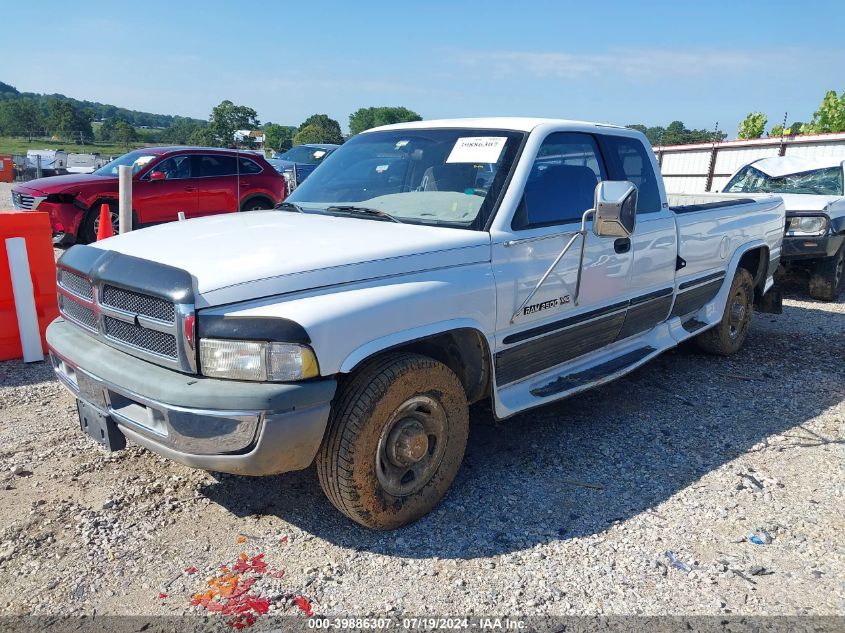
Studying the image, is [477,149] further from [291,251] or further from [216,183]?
[216,183]

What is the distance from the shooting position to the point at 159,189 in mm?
10695

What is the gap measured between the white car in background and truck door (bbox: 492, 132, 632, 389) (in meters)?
5.03

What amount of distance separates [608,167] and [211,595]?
3391mm

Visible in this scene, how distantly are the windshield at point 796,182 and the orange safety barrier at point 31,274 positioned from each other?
8.78 meters

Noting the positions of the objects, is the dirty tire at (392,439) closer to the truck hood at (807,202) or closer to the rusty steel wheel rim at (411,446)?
the rusty steel wheel rim at (411,446)

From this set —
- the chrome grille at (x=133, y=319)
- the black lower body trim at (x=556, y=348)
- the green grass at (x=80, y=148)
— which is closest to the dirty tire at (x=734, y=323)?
the black lower body trim at (x=556, y=348)

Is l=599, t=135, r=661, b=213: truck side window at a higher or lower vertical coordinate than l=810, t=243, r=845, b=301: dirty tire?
higher

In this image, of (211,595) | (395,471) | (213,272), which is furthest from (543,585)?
(213,272)

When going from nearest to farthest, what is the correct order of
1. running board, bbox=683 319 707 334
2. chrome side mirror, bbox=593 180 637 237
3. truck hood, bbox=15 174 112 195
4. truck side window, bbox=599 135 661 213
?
chrome side mirror, bbox=593 180 637 237
truck side window, bbox=599 135 661 213
running board, bbox=683 319 707 334
truck hood, bbox=15 174 112 195

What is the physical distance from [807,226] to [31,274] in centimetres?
839

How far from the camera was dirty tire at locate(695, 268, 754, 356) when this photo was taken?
223 inches

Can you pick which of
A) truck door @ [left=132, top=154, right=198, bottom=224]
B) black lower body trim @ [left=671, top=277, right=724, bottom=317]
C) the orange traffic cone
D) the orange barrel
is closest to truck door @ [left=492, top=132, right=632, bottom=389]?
black lower body trim @ [left=671, top=277, right=724, bottom=317]

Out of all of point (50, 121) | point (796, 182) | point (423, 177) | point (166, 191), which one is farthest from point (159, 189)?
point (50, 121)

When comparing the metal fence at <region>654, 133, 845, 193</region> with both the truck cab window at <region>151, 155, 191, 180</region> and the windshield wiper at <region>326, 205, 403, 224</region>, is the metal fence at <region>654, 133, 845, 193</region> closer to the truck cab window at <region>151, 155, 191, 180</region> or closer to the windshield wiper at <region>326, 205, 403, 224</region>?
the truck cab window at <region>151, 155, 191, 180</region>
